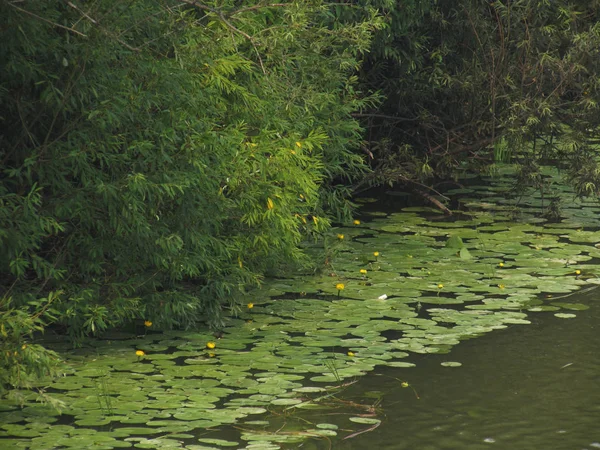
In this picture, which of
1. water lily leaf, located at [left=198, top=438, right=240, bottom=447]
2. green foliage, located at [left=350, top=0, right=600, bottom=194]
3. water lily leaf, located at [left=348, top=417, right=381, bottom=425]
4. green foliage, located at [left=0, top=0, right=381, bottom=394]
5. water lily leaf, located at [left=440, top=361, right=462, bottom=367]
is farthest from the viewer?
green foliage, located at [left=350, top=0, right=600, bottom=194]

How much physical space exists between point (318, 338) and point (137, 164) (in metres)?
1.50

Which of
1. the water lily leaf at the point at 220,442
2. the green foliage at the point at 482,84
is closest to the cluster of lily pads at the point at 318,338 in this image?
the water lily leaf at the point at 220,442

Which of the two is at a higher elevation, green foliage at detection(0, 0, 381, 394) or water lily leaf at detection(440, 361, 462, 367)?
green foliage at detection(0, 0, 381, 394)

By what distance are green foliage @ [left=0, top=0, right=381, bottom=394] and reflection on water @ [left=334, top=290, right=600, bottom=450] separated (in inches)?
58.5

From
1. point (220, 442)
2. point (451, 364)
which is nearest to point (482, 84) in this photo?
point (451, 364)

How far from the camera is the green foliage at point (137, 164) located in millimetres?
5871

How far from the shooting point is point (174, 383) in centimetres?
582

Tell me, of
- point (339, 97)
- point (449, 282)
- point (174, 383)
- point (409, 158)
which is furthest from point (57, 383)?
point (409, 158)

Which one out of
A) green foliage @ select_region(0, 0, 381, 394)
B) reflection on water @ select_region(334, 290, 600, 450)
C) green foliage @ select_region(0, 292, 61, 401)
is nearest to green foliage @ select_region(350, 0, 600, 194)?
green foliage @ select_region(0, 0, 381, 394)

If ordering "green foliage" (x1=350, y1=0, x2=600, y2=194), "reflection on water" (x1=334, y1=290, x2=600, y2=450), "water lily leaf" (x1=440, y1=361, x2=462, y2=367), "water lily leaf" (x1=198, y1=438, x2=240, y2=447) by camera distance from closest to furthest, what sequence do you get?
"water lily leaf" (x1=198, y1=438, x2=240, y2=447), "reflection on water" (x1=334, y1=290, x2=600, y2=450), "water lily leaf" (x1=440, y1=361, x2=462, y2=367), "green foliage" (x1=350, y1=0, x2=600, y2=194)

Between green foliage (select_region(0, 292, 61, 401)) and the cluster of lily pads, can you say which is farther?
the cluster of lily pads

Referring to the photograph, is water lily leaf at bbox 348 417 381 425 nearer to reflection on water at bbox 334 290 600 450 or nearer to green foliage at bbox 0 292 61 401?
reflection on water at bbox 334 290 600 450

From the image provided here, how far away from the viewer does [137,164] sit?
635cm

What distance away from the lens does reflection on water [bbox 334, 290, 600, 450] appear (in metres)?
5.18
